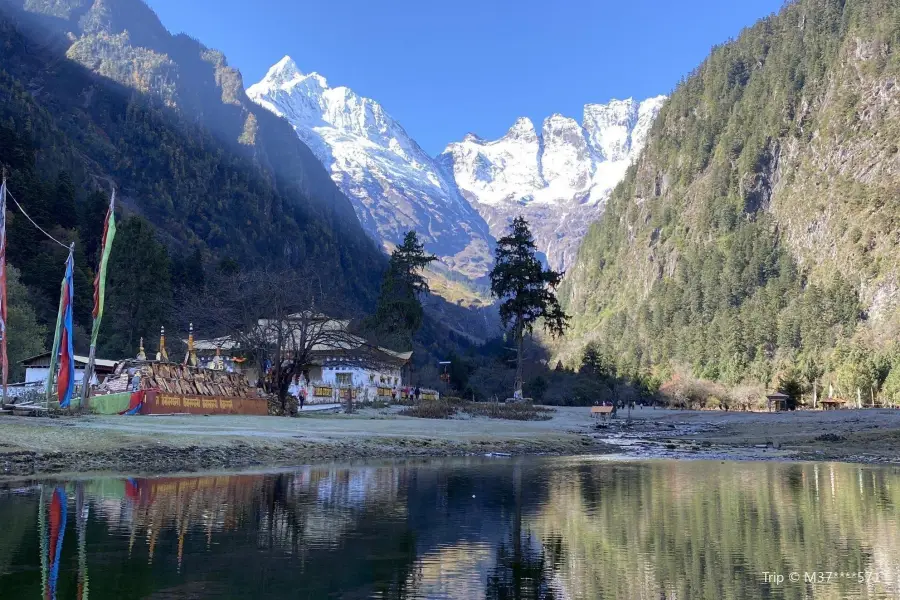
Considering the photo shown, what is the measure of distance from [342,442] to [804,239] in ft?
487

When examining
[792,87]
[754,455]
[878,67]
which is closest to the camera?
[754,455]

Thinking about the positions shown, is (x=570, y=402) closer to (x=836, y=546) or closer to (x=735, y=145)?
(x=836, y=546)

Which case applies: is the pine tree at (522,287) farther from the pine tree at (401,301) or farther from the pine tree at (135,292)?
the pine tree at (135,292)

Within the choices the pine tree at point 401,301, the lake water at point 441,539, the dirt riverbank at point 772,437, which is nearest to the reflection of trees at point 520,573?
the lake water at point 441,539

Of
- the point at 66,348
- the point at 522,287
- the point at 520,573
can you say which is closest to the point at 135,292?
the point at 522,287

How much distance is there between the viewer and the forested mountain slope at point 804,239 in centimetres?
12462

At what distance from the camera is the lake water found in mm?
9195

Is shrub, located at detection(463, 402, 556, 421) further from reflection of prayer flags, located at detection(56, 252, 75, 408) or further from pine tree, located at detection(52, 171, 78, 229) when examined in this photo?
pine tree, located at detection(52, 171, 78, 229)

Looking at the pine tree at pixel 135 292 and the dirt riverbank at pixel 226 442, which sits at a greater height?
the pine tree at pixel 135 292

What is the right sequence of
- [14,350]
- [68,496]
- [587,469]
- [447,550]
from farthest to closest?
1. [14,350]
2. [587,469]
3. [68,496]
4. [447,550]

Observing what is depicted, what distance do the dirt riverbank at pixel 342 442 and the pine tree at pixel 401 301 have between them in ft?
99.9

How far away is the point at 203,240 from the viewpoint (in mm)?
192375

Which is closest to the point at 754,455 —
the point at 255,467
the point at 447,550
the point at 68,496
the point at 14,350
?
the point at 255,467

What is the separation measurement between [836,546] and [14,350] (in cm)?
5448
